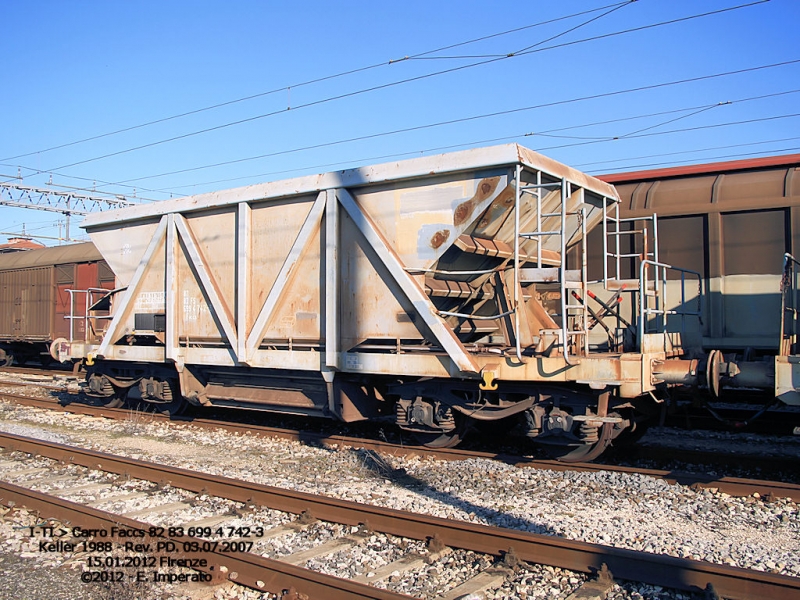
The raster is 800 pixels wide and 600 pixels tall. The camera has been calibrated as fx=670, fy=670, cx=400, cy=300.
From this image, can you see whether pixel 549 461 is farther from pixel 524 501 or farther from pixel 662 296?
pixel 662 296

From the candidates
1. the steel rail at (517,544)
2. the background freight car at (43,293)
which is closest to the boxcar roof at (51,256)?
the background freight car at (43,293)

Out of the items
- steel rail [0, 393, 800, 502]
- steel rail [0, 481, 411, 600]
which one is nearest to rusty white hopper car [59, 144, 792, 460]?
steel rail [0, 393, 800, 502]

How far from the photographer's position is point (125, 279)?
11.6 metres

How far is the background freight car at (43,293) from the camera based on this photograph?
19.4 metres

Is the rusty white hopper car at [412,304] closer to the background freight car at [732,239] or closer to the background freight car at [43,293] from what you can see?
the background freight car at [732,239]

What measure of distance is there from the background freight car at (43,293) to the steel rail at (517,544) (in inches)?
543

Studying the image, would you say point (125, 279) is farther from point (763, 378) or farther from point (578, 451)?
point (763, 378)

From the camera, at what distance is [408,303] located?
7816 mm

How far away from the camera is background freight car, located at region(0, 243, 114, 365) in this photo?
1936 cm

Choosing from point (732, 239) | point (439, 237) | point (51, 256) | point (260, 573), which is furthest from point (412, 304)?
point (51, 256)

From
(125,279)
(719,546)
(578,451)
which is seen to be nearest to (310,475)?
(578,451)

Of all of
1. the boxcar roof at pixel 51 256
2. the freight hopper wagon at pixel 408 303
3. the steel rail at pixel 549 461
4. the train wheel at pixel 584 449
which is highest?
the boxcar roof at pixel 51 256

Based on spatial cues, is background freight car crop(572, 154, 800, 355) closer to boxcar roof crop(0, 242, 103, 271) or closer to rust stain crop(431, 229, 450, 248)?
rust stain crop(431, 229, 450, 248)

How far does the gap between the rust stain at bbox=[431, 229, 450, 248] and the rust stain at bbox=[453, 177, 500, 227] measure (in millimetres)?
155
